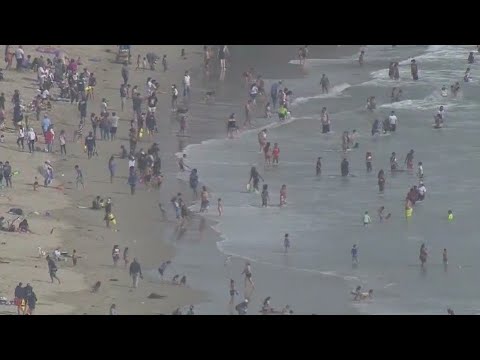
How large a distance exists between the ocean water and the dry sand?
222 centimetres

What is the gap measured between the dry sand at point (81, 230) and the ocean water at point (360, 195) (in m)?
2.22

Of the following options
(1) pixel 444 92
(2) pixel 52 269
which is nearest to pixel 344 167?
(1) pixel 444 92

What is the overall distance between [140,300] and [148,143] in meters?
13.3

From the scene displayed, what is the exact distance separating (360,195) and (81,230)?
9416 millimetres

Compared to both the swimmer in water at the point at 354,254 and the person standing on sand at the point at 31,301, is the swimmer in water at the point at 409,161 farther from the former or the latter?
the person standing on sand at the point at 31,301

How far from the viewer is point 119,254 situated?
5047cm

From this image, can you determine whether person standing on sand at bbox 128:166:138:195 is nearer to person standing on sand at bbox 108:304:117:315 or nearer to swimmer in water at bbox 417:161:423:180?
person standing on sand at bbox 108:304:117:315

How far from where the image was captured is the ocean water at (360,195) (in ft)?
163

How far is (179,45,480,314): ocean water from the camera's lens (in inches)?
1961

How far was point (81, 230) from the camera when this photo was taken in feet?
171

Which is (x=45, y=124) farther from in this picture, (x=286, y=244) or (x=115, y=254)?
(x=286, y=244)

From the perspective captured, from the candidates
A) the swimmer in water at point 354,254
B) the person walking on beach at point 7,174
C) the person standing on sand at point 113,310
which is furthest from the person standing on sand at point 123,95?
the person standing on sand at point 113,310
